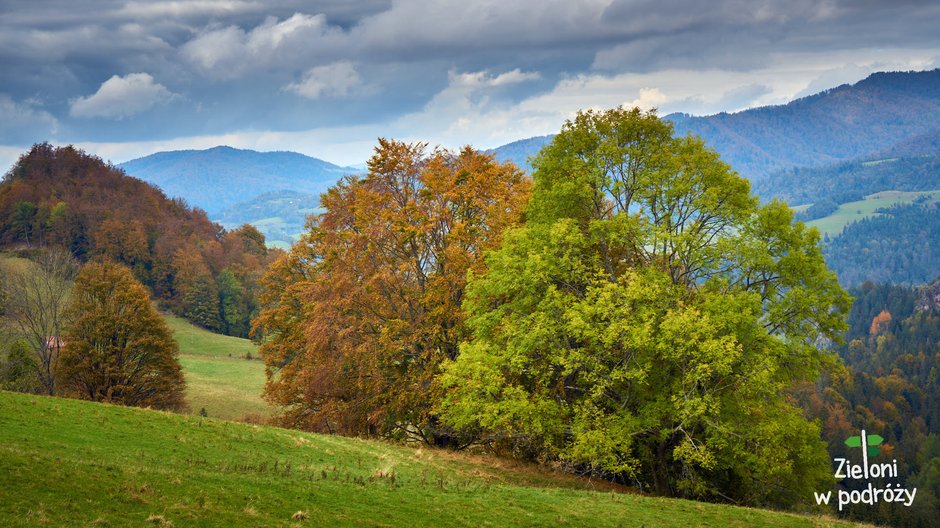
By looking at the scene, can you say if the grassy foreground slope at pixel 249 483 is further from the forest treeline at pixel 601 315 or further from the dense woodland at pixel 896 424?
the dense woodland at pixel 896 424

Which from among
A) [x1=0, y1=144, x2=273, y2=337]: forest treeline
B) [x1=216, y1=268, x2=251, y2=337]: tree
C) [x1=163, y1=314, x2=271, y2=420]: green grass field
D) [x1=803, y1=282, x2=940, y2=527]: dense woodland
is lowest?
[x1=803, y1=282, x2=940, y2=527]: dense woodland

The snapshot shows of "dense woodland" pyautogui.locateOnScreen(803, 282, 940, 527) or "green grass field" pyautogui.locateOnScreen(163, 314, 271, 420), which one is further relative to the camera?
"dense woodland" pyautogui.locateOnScreen(803, 282, 940, 527)

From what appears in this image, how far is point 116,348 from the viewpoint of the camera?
4922 centimetres

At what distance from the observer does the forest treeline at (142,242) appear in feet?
415

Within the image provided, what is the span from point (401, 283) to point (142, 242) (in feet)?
363

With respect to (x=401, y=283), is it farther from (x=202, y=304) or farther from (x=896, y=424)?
(x=896, y=424)

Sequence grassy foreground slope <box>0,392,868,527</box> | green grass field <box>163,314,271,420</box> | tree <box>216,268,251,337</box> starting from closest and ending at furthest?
grassy foreground slope <box>0,392,868,527</box> → green grass field <box>163,314,271,420</box> → tree <box>216,268,251,337</box>

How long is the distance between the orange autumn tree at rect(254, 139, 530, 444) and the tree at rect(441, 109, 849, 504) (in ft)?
10.7

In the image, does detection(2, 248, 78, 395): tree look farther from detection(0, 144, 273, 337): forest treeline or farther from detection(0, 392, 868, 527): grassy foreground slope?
detection(0, 144, 273, 337): forest treeline

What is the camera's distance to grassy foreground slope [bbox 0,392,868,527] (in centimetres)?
1483

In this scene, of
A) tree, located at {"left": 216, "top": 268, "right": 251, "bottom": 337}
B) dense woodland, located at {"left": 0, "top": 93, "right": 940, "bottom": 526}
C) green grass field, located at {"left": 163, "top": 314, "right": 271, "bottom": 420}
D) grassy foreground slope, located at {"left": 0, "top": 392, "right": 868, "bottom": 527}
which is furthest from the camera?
tree, located at {"left": 216, "top": 268, "right": 251, "bottom": 337}

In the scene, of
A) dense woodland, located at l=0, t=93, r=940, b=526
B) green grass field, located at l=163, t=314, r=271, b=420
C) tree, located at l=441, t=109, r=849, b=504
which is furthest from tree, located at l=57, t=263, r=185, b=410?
tree, located at l=441, t=109, r=849, b=504

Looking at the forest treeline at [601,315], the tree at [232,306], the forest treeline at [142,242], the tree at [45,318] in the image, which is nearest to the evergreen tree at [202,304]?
the forest treeline at [142,242]

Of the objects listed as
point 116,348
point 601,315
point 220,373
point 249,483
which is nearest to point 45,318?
point 116,348
